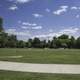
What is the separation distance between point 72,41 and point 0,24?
5862 centimetres

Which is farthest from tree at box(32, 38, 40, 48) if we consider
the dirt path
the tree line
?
the dirt path

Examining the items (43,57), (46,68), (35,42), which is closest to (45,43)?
(35,42)

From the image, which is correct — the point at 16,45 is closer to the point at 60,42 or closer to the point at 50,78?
the point at 60,42

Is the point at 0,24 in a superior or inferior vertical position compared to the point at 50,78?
superior

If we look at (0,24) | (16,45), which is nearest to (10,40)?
(16,45)

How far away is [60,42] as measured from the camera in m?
132

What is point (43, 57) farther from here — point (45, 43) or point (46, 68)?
point (45, 43)

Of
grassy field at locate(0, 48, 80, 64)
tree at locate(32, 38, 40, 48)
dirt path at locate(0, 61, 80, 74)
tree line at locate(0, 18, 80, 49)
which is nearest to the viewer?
dirt path at locate(0, 61, 80, 74)

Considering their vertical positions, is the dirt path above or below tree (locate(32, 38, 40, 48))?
below

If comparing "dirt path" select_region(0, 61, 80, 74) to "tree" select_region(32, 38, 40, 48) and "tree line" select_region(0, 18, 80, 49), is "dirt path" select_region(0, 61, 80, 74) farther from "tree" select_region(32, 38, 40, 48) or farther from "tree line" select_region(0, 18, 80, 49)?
"tree" select_region(32, 38, 40, 48)

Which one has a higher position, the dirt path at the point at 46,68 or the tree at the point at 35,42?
the tree at the point at 35,42

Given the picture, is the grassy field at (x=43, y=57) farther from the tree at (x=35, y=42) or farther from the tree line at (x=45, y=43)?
the tree at (x=35, y=42)

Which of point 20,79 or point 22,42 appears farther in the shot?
point 22,42

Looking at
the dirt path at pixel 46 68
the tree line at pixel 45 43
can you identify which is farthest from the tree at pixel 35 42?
the dirt path at pixel 46 68
